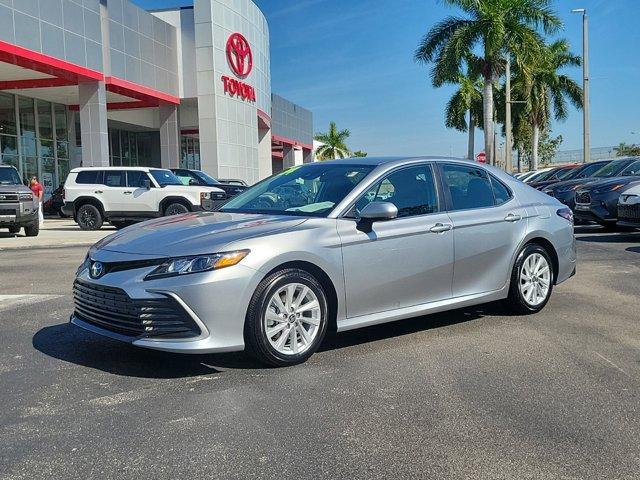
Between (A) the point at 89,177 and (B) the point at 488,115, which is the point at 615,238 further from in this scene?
(B) the point at 488,115

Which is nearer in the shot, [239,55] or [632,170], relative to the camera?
[632,170]

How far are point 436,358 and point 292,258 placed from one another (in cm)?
139

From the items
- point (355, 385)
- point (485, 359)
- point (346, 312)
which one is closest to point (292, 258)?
point (346, 312)

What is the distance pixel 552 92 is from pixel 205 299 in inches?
1889

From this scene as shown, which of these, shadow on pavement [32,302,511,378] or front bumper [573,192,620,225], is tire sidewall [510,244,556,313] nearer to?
shadow on pavement [32,302,511,378]

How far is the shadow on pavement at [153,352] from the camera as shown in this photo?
4719 millimetres

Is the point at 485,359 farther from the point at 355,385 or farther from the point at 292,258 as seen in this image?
the point at 292,258

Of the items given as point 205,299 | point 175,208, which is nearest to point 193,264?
point 205,299

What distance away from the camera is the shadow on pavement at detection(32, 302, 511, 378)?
472 centimetres

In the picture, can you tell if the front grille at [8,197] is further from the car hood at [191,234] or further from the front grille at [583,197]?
the front grille at [583,197]

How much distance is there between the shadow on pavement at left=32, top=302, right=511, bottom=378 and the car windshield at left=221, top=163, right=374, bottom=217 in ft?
3.81

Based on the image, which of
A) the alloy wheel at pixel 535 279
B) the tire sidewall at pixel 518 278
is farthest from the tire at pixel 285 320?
the alloy wheel at pixel 535 279

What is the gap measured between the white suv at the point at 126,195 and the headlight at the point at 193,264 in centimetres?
1420

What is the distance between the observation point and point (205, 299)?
429 centimetres
